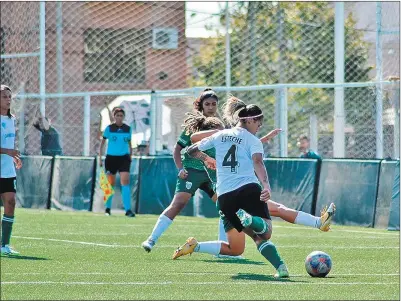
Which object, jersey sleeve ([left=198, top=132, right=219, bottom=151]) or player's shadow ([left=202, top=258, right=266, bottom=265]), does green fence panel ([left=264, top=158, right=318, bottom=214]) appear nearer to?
player's shadow ([left=202, top=258, right=266, bottom=265])

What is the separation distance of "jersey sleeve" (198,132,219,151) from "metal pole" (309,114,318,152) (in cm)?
1210

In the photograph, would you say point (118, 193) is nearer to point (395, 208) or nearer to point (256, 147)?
point (395, 208)

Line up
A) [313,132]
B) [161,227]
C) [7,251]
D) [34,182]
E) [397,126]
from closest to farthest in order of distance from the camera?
[7,251] < [161,227] < [397,126] < [313,132] < [34,182]

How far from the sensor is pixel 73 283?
10484 millimetres

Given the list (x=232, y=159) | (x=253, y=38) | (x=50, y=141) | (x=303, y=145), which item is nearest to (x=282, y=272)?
(x=232, y=159)

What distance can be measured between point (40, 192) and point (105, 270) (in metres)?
14.2

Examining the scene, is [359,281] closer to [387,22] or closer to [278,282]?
[278,282]

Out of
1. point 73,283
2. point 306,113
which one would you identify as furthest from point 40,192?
point 73,283

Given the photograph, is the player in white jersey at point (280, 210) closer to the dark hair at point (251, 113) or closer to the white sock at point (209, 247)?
the white sock at point (209, 247)

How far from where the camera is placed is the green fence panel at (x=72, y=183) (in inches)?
977

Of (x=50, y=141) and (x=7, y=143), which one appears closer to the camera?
(x=7, y=143)

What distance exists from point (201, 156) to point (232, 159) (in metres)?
0.93

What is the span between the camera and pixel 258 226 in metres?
11.1

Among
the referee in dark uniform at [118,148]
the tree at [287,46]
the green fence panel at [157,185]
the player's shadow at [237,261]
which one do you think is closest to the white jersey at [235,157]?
the player's shadow at [237,261]
